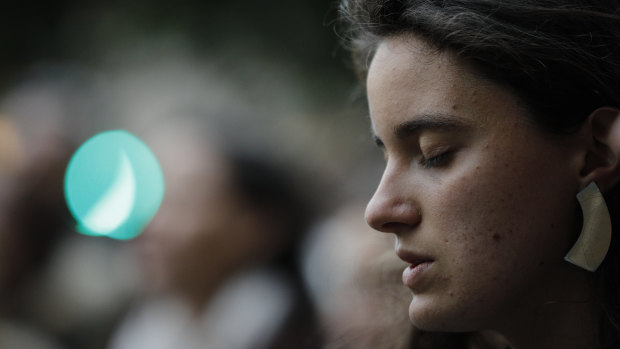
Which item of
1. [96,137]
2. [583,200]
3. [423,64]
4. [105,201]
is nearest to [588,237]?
[583,200]

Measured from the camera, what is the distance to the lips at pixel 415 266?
1524 mm

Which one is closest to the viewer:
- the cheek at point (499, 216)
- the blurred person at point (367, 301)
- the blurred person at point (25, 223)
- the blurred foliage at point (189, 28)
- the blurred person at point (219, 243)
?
the cheek at point (499, 216)

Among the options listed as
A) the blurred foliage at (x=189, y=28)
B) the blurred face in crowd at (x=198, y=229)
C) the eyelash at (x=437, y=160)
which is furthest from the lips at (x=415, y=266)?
the blurred foliage at (x=189, y=28)

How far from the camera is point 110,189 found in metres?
3.82

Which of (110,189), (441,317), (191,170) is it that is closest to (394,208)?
(441,317)

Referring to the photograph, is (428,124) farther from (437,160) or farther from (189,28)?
(189,28)

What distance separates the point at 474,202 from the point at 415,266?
0.66 ft

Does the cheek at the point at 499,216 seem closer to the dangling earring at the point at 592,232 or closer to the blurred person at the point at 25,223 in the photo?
the dangling earring at the point at 592,232

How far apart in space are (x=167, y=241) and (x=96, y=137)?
180 cm

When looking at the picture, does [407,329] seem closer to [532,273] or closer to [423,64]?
[532,273]

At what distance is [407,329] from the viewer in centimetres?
202

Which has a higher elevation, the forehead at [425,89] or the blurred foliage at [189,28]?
the blurred foliage at [189,28]

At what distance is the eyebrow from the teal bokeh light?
224 centimetres

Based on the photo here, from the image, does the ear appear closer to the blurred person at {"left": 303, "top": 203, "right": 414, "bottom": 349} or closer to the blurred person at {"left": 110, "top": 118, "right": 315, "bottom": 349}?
the blurred person at {"left": 303, "top": 203, "right": 414, "bottom": 349}
